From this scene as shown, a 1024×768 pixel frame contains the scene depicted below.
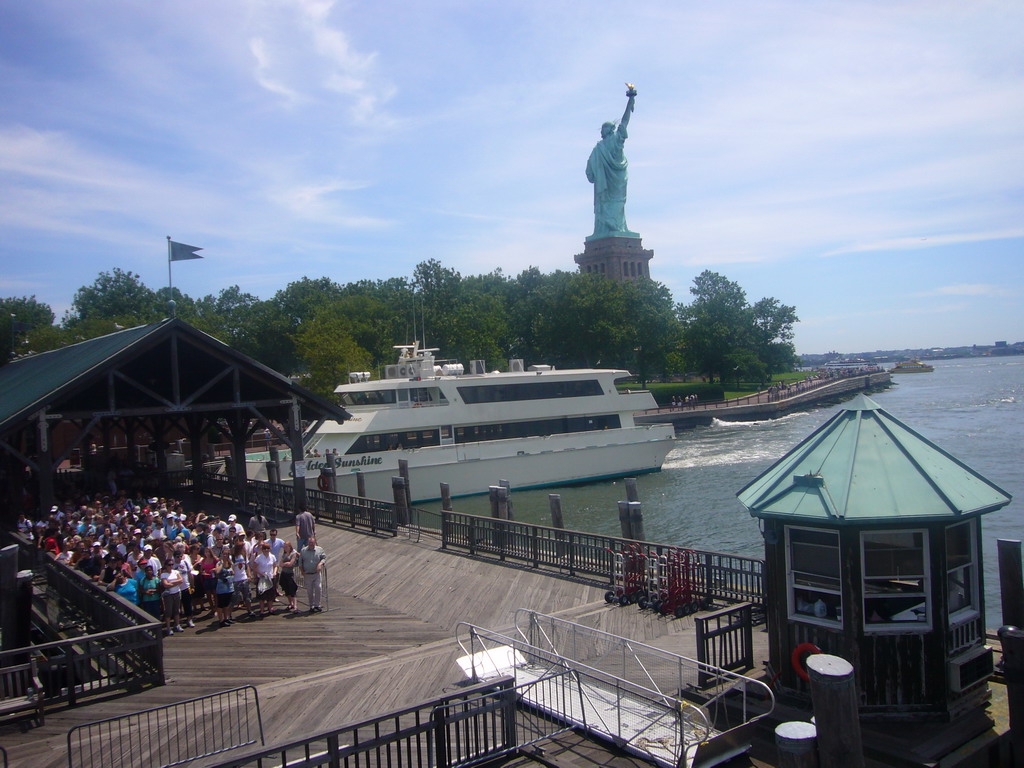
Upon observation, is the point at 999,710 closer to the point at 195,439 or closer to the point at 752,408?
the point at 195,439

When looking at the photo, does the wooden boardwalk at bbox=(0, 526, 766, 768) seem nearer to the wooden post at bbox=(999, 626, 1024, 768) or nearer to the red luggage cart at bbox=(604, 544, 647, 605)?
the red luggage cart at bbox=(604, 544, 647, 605)

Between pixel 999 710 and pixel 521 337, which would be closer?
pixel 999 710

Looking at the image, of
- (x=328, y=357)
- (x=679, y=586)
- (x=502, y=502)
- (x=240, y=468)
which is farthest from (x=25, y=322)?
(x=679, y=586)

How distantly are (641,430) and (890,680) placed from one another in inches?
1275

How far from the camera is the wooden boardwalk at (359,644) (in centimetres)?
836

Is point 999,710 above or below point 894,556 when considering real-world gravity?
below

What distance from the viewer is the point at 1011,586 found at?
7977 mm

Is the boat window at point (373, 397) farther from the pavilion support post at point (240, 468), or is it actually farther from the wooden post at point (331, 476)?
the pavilion support post at point (240, 468)

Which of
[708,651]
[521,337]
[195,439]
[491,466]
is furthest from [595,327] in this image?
[708,651]

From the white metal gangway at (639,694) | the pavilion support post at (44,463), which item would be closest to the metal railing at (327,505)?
the pavilion support post at (44,463)

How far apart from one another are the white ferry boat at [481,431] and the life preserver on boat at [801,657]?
78.8ft

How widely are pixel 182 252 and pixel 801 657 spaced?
18.4 meters

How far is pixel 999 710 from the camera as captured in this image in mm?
7242

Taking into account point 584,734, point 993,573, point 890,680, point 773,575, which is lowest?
point 993,573
